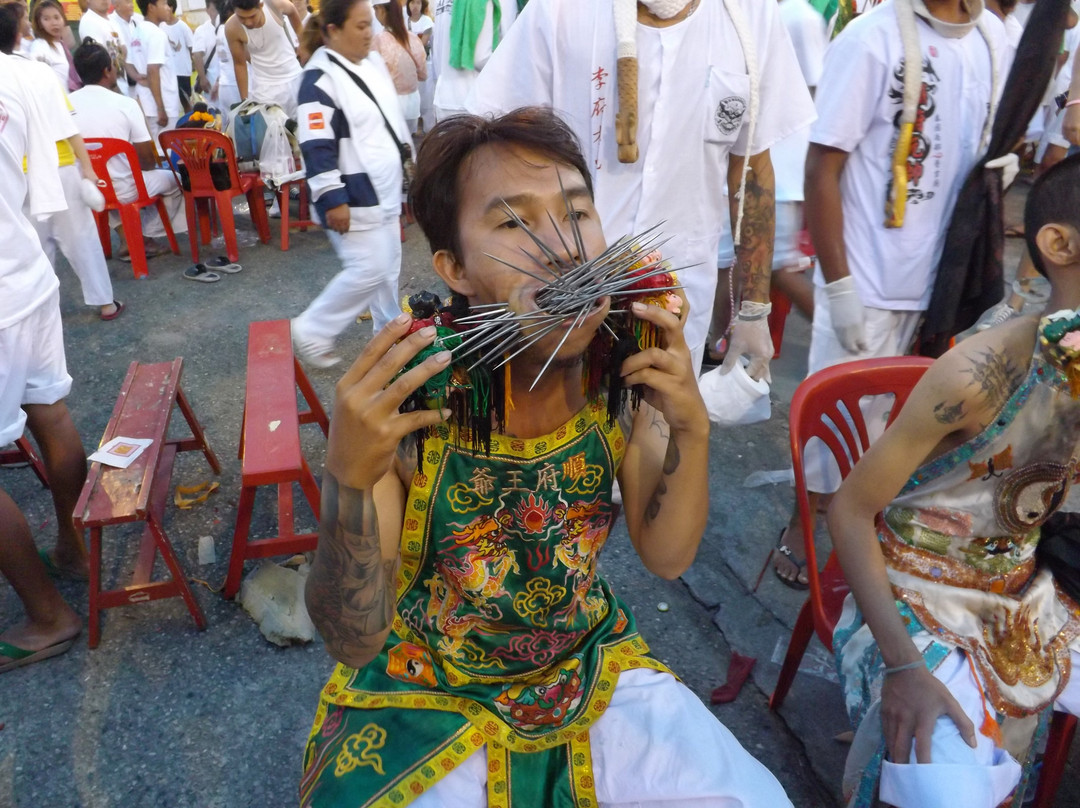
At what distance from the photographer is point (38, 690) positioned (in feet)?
8.99

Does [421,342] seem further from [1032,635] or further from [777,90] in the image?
[777,90]

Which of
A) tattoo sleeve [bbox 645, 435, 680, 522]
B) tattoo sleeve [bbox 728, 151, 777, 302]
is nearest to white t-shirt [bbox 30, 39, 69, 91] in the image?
tattoo sleeve [bbox 728, 151, 777, 302]

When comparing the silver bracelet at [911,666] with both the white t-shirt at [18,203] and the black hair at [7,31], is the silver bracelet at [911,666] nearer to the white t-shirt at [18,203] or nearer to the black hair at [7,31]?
the white t-shirt at [18,203]

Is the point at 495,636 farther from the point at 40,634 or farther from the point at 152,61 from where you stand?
the point at 152,61

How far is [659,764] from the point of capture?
1460 millimetres

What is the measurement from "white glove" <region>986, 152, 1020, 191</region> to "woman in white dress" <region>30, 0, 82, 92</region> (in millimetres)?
7764

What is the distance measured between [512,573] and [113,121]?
237 inches

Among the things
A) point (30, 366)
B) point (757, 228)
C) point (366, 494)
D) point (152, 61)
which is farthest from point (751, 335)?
point (152, 61)

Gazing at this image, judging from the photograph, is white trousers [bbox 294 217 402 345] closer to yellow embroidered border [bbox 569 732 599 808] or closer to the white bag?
the white bag

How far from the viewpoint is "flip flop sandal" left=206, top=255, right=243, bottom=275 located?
6.65 meters

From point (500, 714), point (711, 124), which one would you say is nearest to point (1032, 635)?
point (500, 714)

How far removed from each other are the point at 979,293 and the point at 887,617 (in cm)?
164

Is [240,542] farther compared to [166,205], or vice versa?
[166,205]

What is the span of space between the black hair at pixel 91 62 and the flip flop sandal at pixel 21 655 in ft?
16.0
